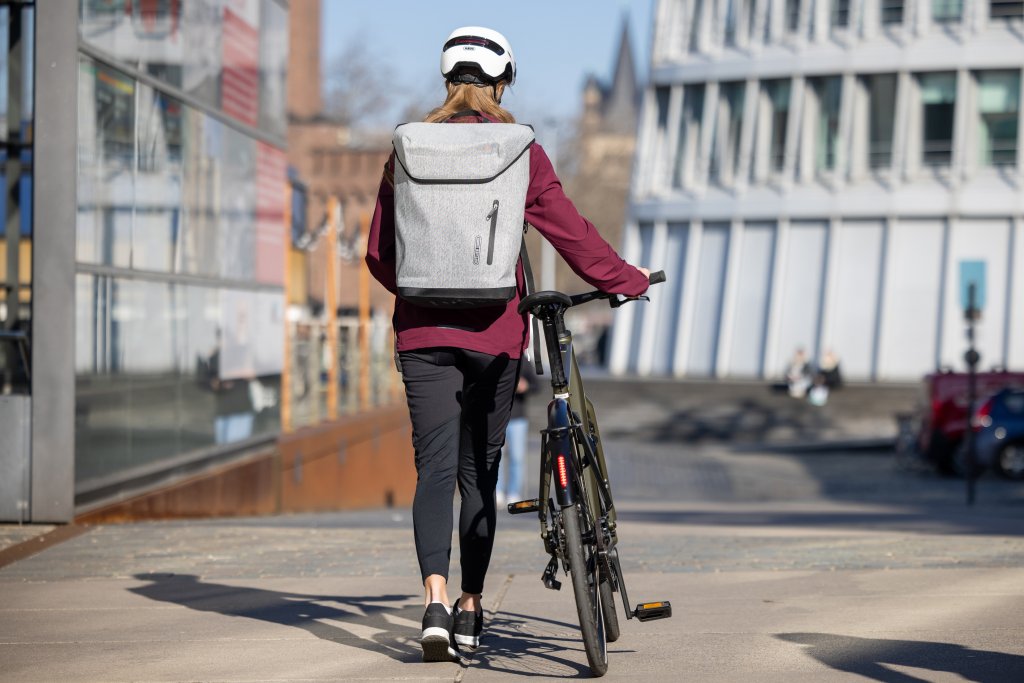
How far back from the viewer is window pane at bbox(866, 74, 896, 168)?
44.5 meters

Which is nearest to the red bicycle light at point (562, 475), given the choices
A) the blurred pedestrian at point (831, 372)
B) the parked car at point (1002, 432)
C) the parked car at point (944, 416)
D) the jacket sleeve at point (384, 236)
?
the jacket sleeve at point (384, 236)

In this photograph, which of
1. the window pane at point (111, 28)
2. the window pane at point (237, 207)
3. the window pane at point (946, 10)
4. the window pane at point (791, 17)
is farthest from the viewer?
the window pane at point (791, 17)

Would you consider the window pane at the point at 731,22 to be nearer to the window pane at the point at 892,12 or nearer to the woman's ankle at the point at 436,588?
the window pane at the point at 892,12

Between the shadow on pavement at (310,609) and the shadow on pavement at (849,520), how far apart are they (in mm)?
5779

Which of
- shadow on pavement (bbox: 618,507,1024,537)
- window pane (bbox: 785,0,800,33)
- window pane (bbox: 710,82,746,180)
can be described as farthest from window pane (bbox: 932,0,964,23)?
shadow on pavement (bbox: 618,507,1024,537)

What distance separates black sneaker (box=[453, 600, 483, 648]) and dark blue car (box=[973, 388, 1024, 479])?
20745 millimetres

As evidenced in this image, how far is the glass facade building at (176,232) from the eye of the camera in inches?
397

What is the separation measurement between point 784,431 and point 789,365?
8611 millimetres

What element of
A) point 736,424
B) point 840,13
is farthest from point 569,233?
point 840,13

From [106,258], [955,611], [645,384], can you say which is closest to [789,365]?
[645,384]

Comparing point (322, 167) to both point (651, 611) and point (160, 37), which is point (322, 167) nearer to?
point (160, 37)

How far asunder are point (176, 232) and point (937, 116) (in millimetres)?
35106

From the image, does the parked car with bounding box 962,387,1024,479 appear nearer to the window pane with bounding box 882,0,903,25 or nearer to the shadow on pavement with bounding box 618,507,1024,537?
the shadow on pavement with bounding box 618,507,1024,537

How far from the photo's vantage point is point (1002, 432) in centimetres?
2483
